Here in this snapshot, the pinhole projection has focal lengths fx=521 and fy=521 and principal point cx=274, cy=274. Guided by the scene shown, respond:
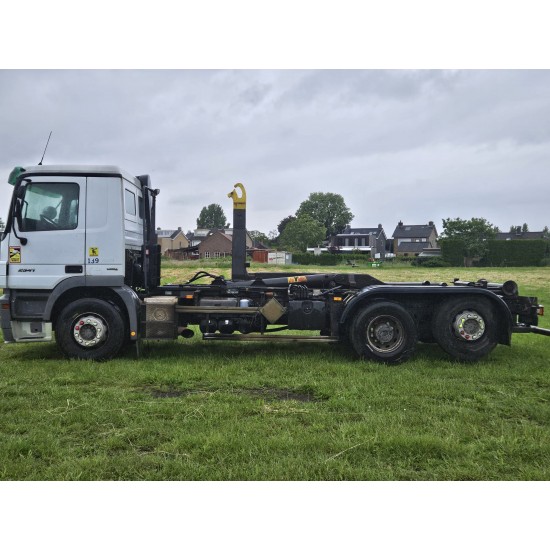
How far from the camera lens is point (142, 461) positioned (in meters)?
4.06

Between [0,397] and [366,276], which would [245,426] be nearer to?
[0,397]

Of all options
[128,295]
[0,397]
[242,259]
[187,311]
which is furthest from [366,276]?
[0,397]

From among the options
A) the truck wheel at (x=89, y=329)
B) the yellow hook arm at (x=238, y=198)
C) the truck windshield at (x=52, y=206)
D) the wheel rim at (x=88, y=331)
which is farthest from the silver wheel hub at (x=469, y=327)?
the truck windshield at (x=52, y=206)

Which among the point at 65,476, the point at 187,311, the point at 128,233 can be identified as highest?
the point at 128,233

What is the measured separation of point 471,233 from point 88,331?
5421 cm

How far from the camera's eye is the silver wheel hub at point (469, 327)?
7.76m

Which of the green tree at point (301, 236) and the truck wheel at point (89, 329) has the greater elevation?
the green tree at point (301, 236)

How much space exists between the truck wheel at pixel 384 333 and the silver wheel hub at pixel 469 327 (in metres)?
0.68

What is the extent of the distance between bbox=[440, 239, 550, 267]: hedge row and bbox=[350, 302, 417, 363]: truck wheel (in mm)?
42592

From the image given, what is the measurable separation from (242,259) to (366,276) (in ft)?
6.88

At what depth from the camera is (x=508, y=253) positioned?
159 ft

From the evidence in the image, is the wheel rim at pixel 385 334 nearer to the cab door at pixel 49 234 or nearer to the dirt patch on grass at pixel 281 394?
the dirt patch on grass at pixel 281 394

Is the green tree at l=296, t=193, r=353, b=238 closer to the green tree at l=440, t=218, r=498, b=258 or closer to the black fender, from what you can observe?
the green tree at l=440, t=218, r=498, b=258

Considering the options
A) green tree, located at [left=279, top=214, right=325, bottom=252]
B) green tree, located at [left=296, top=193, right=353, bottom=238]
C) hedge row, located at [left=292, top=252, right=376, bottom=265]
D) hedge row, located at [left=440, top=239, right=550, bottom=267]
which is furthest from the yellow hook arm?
green tree, located at [left=296, top=193, right=353, bottom=238]
